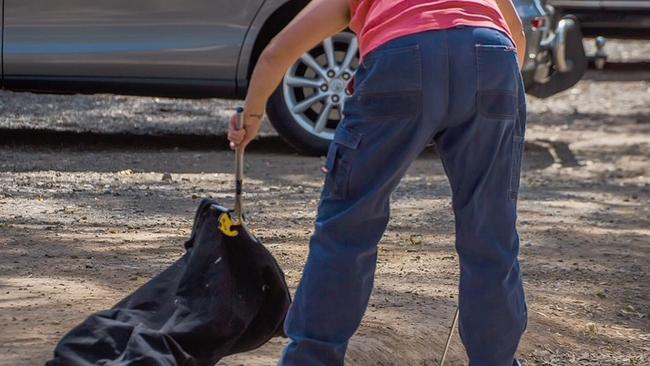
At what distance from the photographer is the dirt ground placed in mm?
4703

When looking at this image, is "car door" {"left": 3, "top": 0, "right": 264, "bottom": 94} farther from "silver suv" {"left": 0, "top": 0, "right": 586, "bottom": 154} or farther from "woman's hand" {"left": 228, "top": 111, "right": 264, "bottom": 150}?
"woman's hand" {"left": 228, "top": 111, "right": 264, "bottom": 150}

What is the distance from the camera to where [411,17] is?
3.53 meters

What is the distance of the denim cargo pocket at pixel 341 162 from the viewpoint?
11.6 feet

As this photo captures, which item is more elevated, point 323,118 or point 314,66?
point 314,66

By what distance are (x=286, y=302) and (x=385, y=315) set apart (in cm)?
109

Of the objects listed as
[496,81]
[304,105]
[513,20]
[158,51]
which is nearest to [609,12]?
[304,105]

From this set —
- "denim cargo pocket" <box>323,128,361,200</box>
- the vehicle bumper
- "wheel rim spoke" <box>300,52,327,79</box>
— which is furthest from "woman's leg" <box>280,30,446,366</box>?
the vehicle bumper

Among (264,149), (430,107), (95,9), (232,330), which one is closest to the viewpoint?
(430,107)

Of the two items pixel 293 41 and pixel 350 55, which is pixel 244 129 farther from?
pixel 350 55

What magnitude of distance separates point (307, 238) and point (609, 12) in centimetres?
823

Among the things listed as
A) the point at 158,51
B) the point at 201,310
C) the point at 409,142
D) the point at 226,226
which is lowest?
the point at 201,310

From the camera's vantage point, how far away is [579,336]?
512 cm

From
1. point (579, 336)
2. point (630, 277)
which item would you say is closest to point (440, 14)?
point (579, 336)

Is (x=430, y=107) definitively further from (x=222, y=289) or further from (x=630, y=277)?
(x=630, y=277)
